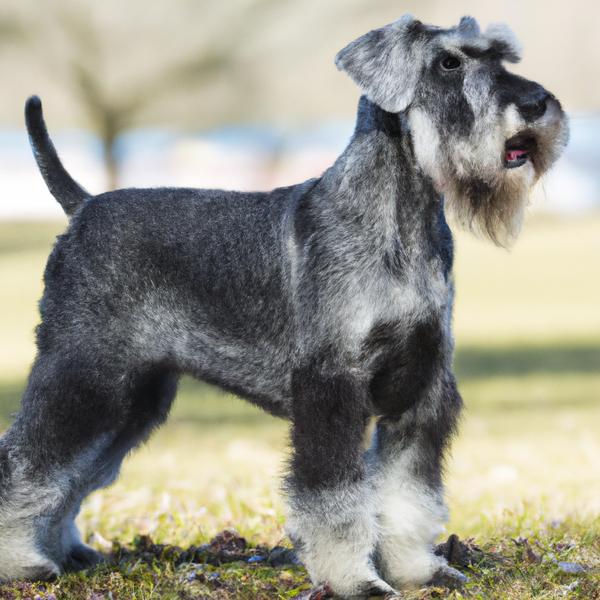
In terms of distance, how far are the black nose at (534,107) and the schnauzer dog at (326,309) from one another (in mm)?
11

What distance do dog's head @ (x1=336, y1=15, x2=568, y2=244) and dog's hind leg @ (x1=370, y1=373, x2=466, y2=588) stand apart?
948 millimetres

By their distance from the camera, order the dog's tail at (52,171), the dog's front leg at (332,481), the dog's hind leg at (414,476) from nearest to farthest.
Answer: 1. the dog's front leg at (332,481)
2. the dog's hind leg at (414,476)
3. the dog's tail at (52,171)

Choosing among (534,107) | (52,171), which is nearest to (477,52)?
(534,107)

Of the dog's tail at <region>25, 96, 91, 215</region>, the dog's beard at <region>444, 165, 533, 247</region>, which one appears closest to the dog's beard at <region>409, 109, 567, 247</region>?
the dog's beard at <region>444, 165, 533, 247</region>

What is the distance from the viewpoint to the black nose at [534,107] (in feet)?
14.3

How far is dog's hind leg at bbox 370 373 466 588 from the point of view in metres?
4.73

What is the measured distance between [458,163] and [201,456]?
5.87 metres

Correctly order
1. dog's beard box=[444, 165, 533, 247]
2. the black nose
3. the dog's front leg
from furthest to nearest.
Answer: dog's beard box=[444, 165, 533, 247] < the dog's front leg < the black nose

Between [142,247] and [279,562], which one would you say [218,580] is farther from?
[142,247]

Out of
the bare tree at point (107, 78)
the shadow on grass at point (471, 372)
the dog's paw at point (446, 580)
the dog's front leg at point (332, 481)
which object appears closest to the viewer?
the dog's front leg at point (332, 481)

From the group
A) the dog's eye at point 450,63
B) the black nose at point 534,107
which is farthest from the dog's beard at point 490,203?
the dog's eye at point 450,63

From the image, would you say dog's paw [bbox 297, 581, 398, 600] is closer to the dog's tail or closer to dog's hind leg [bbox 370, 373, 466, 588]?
dog's hind leg [bbox 370, 373, 466, 588]

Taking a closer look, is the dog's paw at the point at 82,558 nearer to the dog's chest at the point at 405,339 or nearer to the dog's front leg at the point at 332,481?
the dog's front leg at the point at 332,481

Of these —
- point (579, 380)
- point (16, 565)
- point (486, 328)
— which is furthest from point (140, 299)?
point (486, 328)
